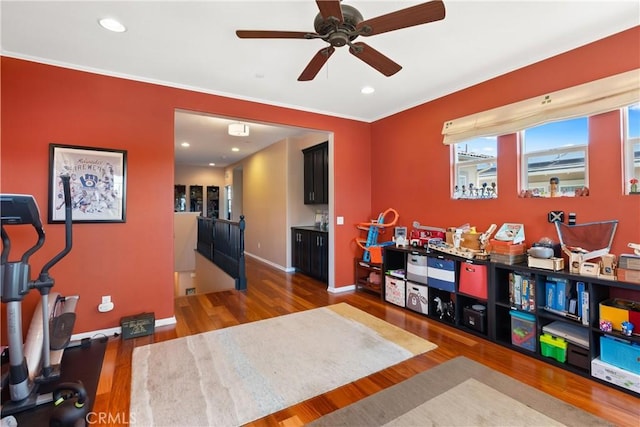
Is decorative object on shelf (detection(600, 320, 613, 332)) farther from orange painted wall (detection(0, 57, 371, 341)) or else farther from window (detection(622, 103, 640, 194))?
orange painted wall (detection(0, 57, 371, 341))

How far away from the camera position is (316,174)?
6043 mm

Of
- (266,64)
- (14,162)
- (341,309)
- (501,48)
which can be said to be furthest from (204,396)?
(501,48)

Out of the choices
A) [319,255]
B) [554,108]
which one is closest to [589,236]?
[554,108]

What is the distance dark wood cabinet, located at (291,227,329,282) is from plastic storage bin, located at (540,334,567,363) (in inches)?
124

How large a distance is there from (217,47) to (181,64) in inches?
22.2

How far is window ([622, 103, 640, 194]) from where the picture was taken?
2.40 m

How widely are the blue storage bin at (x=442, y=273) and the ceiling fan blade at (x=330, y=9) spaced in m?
2.75

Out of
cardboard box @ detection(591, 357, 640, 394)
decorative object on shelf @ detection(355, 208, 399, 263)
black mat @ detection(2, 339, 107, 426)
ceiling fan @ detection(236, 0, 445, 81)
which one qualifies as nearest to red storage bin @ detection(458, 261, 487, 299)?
cardboard box @ detection(591, 357, 640, 394)

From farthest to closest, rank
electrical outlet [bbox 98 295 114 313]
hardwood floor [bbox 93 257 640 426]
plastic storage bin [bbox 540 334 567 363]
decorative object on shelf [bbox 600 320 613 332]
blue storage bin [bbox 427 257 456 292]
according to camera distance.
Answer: blue storage bin [bbox 427 257 456 292]
electrical outlet [bbox 98 295 114 313]
plastic storage bin [bbox 540 334 567 363]
decorative object on shelf [bbox 600 320 613 332]
hardwood floor [bbox 93 257 640 426]

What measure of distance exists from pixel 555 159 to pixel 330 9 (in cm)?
262

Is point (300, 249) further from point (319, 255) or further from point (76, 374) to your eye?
point (76, 374)

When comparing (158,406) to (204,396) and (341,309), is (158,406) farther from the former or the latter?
(341,309)

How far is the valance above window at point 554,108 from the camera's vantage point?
7.72 feet

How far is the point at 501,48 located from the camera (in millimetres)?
2748
